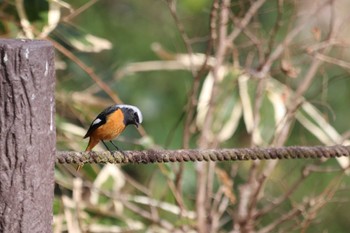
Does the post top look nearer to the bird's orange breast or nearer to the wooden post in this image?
the wooden post

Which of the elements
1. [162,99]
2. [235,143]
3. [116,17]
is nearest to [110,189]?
[235,143]

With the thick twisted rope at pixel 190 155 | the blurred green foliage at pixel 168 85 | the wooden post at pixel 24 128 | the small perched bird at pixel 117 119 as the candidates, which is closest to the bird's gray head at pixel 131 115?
the small perched bird at pixel 117 119

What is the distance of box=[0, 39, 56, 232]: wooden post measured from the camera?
4.35 ft

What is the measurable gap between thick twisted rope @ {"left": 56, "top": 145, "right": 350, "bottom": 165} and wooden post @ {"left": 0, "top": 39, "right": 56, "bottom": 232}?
16 centimetres

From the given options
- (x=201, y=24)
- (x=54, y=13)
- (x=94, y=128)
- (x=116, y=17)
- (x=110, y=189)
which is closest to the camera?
(x=94, y=128)

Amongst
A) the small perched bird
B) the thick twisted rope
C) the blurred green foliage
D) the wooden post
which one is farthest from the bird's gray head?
the blurred green foliage

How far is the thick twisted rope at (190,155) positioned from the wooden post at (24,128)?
155 millimetres

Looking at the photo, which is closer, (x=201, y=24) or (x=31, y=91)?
(x=31, y=91)

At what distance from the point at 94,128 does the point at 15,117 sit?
0.49 meters

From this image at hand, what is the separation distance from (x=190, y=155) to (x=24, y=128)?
401 millimetres

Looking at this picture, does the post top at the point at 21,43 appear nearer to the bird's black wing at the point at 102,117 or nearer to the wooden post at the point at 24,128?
the wooden post at the point at 24,128

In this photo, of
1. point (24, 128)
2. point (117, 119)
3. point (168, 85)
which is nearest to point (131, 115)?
point (117, 119)

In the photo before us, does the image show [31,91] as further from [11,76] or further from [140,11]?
[140,11]

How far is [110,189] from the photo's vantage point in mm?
Answer: 2996
